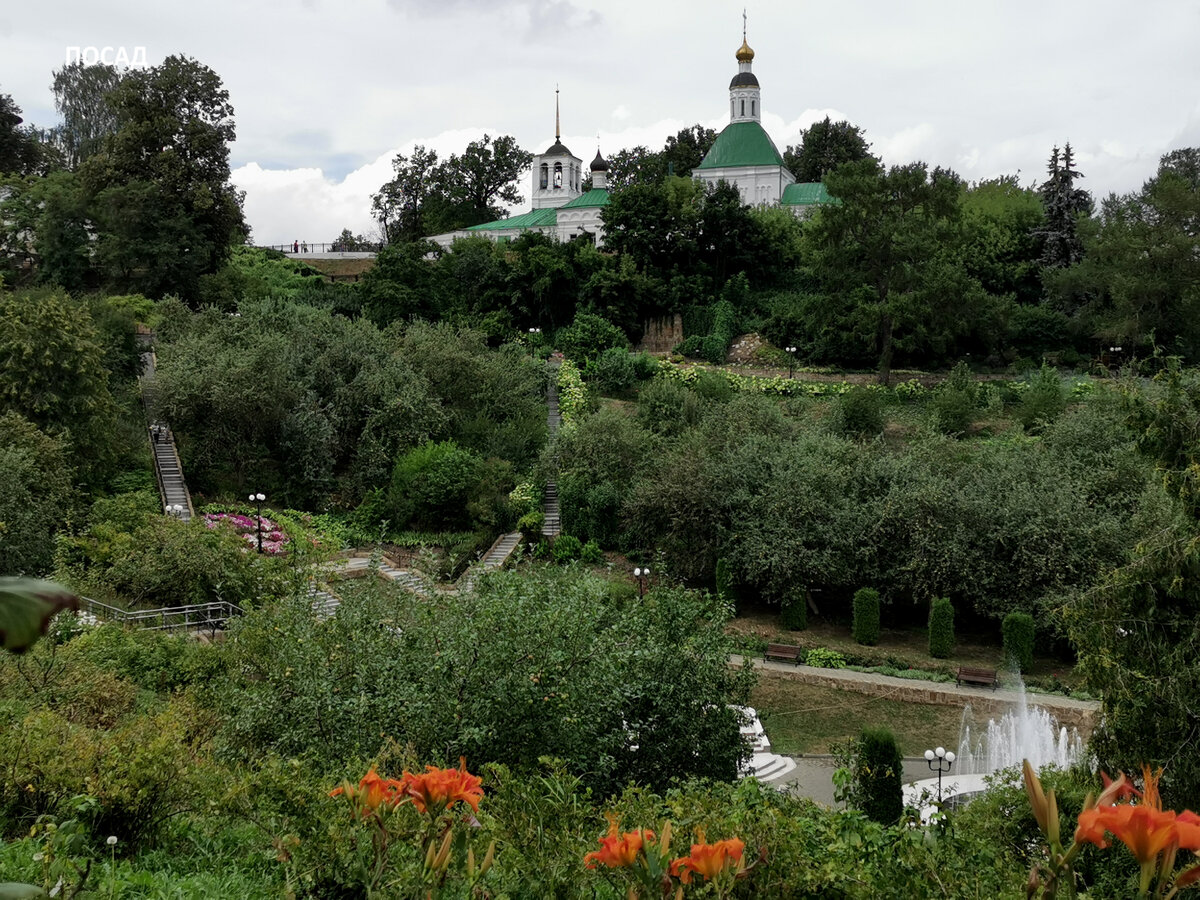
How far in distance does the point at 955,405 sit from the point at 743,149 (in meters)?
24.2

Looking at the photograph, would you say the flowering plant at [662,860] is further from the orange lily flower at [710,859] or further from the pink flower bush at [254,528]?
the pink flower bush at [254,528]

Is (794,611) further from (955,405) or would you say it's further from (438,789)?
(438,789)

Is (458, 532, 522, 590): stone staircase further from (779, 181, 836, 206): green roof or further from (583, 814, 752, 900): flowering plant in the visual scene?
(779, 181, 836, 206): green roof

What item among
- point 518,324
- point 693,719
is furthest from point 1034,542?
point 518,324

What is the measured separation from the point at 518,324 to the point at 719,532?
1949cm

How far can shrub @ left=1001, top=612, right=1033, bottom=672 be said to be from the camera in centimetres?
1944

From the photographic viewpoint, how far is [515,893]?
4309 mm

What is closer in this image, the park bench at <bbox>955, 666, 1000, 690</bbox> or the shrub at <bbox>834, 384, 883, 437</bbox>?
the park bench at <bbox>955, 666, 1000, 690</bbox>

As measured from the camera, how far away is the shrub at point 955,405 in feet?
96.6

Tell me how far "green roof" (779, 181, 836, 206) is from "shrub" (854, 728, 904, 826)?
3841cm

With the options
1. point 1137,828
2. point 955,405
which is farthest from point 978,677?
point 1137,828

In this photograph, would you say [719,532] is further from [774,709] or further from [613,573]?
[774,709]

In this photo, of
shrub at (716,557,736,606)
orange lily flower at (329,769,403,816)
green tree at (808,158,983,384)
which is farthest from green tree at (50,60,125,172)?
orange lily flower at (329,769,403,816)

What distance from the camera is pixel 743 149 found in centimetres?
4953
